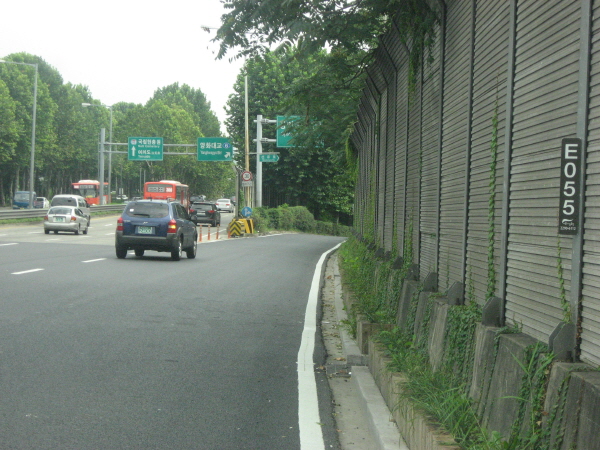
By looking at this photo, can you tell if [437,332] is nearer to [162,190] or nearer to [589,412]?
[589,412]

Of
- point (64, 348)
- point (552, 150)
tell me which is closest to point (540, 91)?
point (552, 150)

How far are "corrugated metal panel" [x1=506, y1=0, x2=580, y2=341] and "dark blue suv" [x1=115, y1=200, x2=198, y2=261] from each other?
1871 centimetres

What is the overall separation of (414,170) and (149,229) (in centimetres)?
1489

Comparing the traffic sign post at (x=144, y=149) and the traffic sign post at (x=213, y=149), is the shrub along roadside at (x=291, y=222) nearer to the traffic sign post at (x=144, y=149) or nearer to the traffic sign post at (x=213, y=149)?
the traffic sign post at (x=213, y=149)

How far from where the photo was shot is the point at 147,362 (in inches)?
307

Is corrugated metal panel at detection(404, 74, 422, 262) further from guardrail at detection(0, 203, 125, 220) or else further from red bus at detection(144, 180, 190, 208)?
red bus at detection(144, 180, 190, 208)

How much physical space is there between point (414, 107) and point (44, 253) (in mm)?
16896

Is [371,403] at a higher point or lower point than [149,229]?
lower

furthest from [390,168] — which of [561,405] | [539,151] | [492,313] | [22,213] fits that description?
[22,213]

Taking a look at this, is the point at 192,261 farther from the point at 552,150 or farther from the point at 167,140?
the point at 167,140

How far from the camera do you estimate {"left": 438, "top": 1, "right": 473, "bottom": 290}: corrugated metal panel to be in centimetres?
602

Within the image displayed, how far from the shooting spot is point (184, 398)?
21.0ft

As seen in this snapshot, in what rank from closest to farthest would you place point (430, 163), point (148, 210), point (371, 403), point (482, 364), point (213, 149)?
point (482, 364), point (371, 403), point (430, 163), point (148, 210), point (213, 149)

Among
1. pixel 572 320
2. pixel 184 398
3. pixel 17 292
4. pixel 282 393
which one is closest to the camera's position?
pixel 572 320
